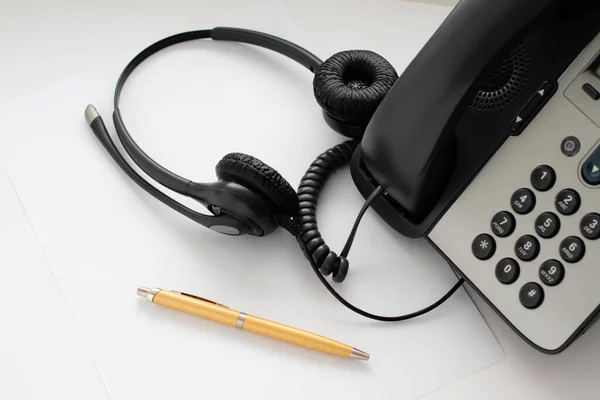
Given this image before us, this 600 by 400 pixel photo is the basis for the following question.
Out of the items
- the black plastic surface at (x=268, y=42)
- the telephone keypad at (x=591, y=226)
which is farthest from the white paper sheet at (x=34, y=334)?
the telephone keypad at (x=591, y=226)

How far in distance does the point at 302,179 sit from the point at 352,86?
103mm

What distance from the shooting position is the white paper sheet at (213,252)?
1.74 ft

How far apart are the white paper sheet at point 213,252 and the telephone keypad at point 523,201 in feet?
0.30

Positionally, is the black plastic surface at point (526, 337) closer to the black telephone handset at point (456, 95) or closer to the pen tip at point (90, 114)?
the black telephone handset at point (456, 95)

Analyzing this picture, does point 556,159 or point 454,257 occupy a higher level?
point 556,159

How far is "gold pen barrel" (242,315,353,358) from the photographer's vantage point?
532 millimetres

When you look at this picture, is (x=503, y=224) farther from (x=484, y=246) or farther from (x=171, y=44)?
(x=171, y=44)

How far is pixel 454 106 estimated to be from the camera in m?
0.51

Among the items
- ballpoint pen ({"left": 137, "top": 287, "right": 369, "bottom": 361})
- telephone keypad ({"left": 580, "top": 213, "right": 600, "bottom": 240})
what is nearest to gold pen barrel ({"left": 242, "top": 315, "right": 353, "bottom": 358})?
ballpoint pen ({"left": 137, "top": 287, "right": 369, "bottom": 361})

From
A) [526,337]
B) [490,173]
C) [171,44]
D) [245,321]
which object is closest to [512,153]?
[490,173]

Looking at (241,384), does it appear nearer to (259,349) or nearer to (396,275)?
(259,349)

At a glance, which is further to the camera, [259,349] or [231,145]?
[231,145]

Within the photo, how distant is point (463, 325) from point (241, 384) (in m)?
0.19

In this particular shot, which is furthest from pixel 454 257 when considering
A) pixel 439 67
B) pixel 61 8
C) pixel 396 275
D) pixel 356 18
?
pixel 61 8
